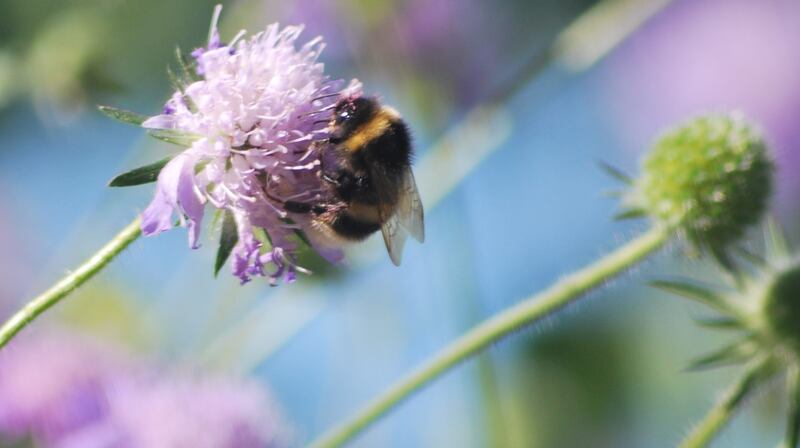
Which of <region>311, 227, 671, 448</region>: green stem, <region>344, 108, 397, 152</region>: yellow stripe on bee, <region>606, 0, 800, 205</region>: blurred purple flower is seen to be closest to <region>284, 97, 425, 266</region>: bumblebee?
<region>344, 108, 397, 152</region>: yellow stripe on bee

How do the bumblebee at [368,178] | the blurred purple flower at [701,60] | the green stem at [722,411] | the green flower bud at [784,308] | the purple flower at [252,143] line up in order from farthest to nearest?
the blurred purple flower at [701,60], the green flower bud at [784,308], the green stem at [722,411], the bumblebee at [368,178], the purple flower at [252,143]

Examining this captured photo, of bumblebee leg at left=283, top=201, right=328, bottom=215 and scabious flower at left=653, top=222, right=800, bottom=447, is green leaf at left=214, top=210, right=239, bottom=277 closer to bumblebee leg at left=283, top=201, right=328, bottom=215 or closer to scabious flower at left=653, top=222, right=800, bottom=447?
bumblebee leg at left=283, top=201, right=328, bottom=215

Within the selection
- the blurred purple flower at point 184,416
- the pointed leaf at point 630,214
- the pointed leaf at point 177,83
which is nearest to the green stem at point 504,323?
the pointed leaf at point 630,214

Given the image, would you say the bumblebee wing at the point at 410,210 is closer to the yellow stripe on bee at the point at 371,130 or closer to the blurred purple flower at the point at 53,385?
the yellow stripe on bee at the point at 371,130

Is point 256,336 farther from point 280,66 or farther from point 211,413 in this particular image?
point 280,66

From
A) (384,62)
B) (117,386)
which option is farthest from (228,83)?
(384,62)

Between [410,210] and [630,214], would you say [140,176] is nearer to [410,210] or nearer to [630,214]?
[410,210]

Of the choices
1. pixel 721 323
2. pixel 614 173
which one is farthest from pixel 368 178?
pixel 721 323
